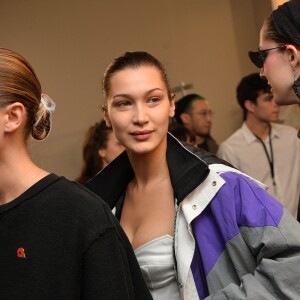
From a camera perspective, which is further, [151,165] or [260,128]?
[260,128]

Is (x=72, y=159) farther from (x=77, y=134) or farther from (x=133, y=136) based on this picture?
(x=133, y=136)

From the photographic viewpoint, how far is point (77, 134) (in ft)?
13.1

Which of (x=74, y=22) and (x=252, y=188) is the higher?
(x=74, y=22)

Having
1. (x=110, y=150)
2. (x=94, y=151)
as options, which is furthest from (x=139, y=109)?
(x=94, y=151)

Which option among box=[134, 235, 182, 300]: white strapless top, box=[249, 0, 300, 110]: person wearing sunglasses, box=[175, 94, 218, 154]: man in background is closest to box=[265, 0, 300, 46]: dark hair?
box=[249, 0, 300, 110]: person wearing sunglasses

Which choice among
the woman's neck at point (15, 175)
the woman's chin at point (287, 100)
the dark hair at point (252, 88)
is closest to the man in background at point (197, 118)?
the dark hair at point (252, 88)

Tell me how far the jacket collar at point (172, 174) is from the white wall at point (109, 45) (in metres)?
1.39

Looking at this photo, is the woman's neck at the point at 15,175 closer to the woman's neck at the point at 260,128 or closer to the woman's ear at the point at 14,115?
Result: the woman's ear at the point at 14,115

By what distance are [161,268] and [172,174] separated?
29cm

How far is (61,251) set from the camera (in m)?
1.25

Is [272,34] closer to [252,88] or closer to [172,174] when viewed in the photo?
[172,174]

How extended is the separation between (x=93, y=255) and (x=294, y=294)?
21.4 inches

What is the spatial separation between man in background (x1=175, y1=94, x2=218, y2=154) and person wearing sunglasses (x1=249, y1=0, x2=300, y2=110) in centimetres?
260

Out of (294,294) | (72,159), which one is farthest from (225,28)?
(294,294)
